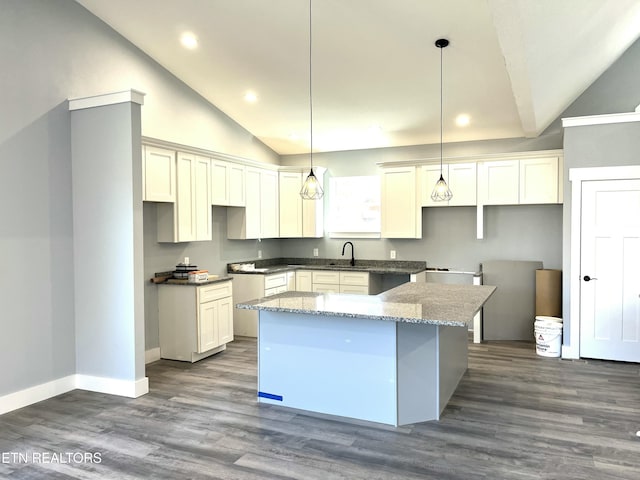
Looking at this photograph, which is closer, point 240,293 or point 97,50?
point 97,50

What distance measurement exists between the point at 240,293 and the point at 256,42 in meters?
3.14

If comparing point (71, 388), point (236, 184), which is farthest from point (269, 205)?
point (71, 388)

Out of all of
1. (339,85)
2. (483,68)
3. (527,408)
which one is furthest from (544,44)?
(527,408)

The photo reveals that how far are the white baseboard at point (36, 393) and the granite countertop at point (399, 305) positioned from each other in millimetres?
1938

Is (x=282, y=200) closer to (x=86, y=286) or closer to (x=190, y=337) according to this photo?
(x=190, y=337)

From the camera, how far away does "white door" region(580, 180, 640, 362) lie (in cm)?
485

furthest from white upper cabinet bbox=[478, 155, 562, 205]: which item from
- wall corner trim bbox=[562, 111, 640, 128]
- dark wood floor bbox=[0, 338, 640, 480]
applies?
dark wood floor bbox=[0, 338, 640, 480]

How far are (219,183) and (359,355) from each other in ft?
10.3

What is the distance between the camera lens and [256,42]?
4.81 meters

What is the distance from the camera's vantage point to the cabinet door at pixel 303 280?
267 inches

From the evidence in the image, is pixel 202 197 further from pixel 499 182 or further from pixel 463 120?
pixel 499 182

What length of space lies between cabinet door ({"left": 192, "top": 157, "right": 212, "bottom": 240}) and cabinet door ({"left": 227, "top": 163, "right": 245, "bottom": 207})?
437 mm

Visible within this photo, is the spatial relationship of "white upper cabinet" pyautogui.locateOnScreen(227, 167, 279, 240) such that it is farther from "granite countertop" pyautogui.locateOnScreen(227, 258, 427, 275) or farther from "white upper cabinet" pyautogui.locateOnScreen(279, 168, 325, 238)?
"granite countertop" pyautogui.locateOnScreen(227, 258, 427, 275)

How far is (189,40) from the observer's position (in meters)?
4.85
